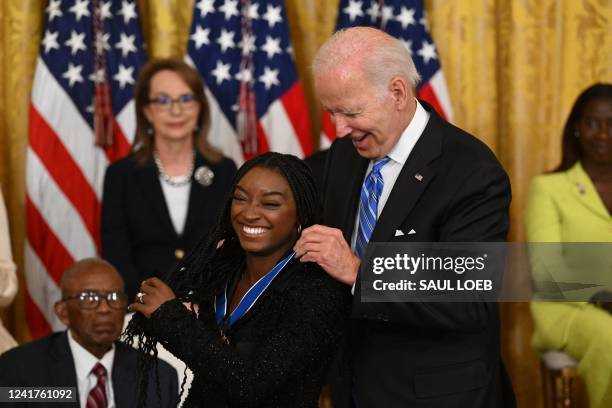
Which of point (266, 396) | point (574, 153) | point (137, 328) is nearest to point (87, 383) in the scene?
point (137, 328)

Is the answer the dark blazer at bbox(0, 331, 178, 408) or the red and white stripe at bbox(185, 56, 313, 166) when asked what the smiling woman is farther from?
the red and white stripe at bbox(185, 56, 313, 166)

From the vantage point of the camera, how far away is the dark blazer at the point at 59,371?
3.94 metres

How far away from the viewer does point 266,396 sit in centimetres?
273

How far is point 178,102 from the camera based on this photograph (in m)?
5.62

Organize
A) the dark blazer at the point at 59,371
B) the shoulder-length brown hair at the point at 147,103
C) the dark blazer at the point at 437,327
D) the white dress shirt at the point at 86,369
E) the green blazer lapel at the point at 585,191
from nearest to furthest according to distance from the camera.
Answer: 1. the dark blazer at the point at 437,327
2. the dark blazer at the point at 59,371
3. the white dress shirt at the point at 86,369
4. the green blazer lapel at the point at 585,191
5. the shoulder-length brown hair at the point at 147,103

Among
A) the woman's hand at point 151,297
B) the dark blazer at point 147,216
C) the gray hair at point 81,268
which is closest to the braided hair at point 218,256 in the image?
the woman's hand at point 151,297

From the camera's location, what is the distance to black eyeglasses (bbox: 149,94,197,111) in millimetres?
5617

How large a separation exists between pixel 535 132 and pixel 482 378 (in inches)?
135

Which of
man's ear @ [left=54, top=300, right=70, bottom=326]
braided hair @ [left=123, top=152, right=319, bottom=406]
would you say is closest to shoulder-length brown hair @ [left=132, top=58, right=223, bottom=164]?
man's ear @ [left=54, top=300, right=70, bottom=326]

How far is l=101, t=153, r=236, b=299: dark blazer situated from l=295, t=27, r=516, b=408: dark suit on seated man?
223 cm

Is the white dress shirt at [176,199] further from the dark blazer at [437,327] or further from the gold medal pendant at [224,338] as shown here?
the gold medal pendant at [224,338]

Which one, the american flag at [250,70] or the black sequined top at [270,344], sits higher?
the american flag at [250,70]

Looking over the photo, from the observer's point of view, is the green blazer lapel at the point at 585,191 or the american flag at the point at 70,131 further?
the american flag at the point at 70,131

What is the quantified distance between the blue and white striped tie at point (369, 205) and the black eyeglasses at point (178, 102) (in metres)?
2.31
